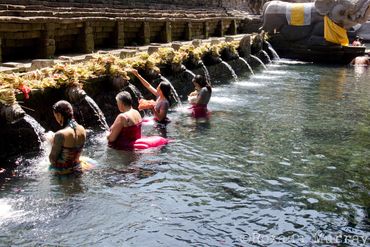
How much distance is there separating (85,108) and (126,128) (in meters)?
1.61

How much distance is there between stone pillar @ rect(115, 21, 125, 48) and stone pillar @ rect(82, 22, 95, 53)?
180 centimetres

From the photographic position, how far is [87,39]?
46.4ft

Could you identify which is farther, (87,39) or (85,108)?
(87,39)

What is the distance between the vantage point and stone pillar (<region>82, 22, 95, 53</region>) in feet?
46.0

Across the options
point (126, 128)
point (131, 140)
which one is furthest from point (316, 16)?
point (126, 128)

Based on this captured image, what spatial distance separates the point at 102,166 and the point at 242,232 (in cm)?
318

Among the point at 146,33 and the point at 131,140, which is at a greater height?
the point at 146,33

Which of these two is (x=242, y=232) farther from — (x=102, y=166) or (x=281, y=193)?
(x=102, y=166)

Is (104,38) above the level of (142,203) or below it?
above

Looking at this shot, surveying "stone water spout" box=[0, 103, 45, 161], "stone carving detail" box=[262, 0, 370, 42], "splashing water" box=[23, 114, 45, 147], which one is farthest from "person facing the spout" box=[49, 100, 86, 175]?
"stone carving detail" box=[262, 0, 370, 42]

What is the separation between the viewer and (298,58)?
1092 inches

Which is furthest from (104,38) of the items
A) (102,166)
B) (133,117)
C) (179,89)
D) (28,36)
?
(102,166)

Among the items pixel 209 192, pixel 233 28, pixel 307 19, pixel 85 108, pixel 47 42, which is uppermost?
pixel 307 19

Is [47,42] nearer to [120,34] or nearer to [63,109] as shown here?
[120,34]
